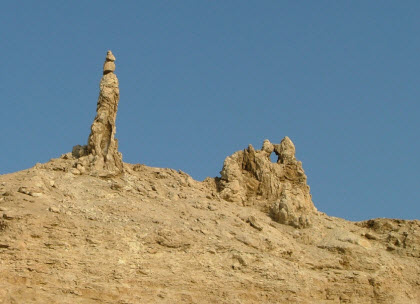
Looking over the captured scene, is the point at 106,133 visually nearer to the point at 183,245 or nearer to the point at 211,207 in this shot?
the point at 211,207

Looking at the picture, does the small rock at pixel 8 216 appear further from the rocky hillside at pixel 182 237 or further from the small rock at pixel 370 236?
the small rock at pixel 370 236

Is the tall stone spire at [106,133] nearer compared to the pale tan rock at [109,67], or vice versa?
the tall stone spire at [106,133]

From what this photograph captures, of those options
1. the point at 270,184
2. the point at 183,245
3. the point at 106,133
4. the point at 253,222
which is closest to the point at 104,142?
the point at 106,133

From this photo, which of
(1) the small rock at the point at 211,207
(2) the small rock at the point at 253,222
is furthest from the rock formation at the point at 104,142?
(2) the small rock at the point at 253,222

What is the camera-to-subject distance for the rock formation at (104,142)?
39812 millimetres

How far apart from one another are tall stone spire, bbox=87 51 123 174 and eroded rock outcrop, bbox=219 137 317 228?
524 centimetres

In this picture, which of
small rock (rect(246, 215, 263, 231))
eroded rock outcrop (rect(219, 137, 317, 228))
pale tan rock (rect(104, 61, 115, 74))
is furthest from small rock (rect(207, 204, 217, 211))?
pale tan rock (rect(104, 61, 115, 74))

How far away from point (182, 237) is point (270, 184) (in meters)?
7.87

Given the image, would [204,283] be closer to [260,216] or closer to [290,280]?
[290,280]

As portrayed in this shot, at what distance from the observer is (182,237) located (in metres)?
36.8

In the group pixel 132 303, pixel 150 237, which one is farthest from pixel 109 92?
pixel 132 303

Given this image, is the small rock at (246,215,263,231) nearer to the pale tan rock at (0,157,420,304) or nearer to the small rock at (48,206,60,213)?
the pale tan rock at (0,157,420,304)

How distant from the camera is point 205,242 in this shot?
122 feet

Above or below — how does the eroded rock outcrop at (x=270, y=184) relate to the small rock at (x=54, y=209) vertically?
above
